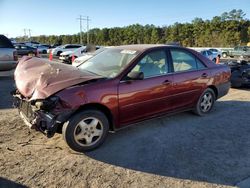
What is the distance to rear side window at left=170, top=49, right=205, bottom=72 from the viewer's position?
4957mm

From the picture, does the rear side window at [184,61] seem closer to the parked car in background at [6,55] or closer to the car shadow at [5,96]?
the car shadow at [5,96]

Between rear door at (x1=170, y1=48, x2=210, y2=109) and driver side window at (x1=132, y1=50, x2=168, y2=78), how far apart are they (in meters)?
0.25

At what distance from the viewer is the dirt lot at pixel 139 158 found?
10.3 feet

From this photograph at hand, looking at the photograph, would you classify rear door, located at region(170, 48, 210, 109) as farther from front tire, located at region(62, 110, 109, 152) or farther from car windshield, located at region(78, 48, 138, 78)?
front tire, located at region(62, 110, 109, 152)

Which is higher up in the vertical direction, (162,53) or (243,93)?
(162,53)

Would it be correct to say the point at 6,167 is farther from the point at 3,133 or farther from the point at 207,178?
the point at 207,178

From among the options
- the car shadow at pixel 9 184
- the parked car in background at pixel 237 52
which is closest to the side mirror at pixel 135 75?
the car shadow at pixel 9 184

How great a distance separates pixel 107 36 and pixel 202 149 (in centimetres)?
8117

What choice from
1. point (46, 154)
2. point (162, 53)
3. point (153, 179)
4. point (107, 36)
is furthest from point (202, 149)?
point (107, 36)

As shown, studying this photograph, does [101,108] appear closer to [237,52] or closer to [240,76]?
[240,76]

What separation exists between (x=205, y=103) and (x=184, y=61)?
1161 millimetres

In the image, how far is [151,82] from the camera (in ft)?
14.5

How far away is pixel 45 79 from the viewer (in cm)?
379

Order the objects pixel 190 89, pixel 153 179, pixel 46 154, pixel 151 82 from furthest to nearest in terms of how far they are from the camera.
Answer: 1. pixel 190 89
2. pixel 151 82
3. pixel 46 154
4. pixel 153 179
